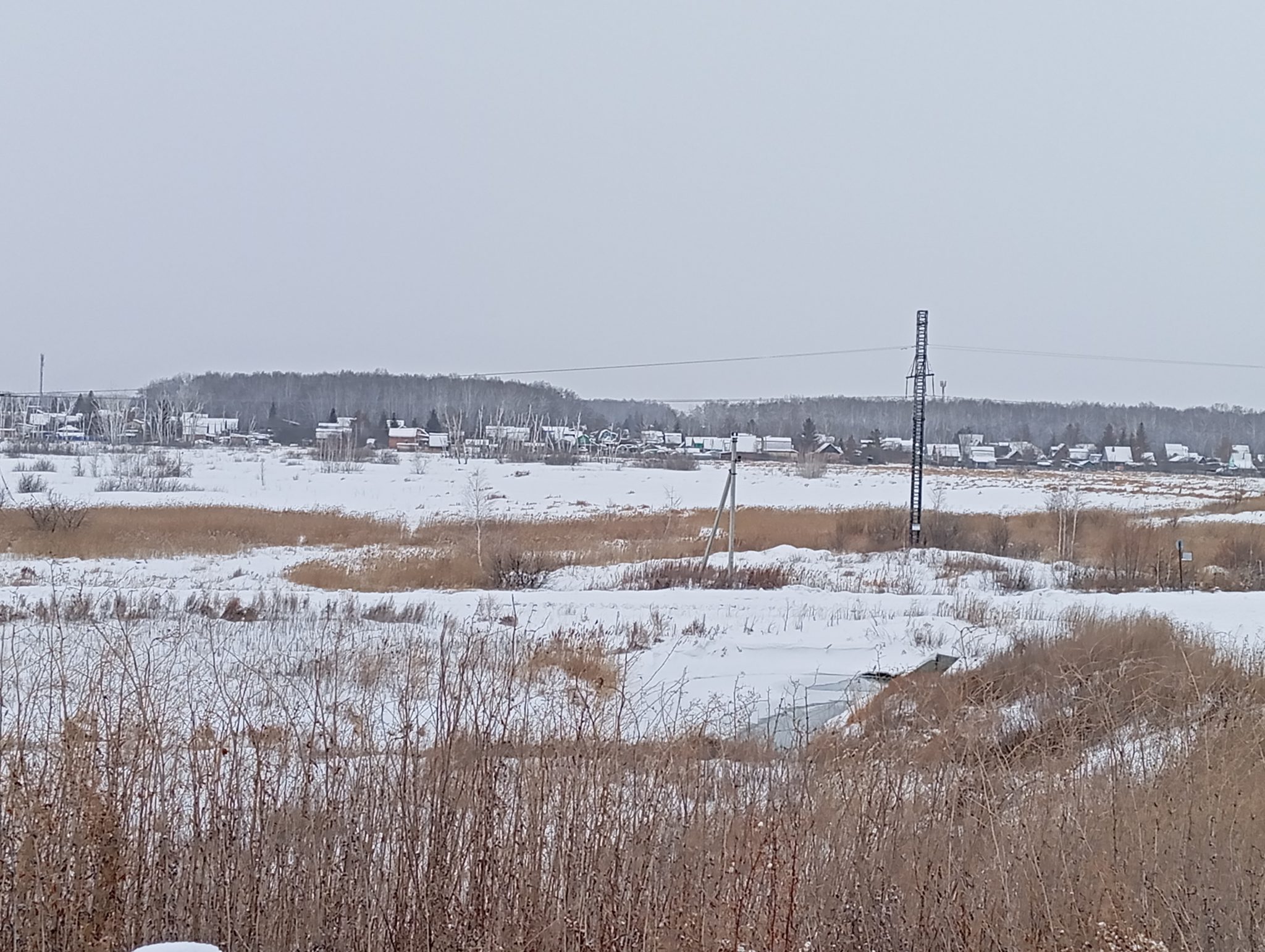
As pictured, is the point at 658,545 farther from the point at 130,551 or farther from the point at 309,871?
the point at 309,871

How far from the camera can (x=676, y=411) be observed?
15812 cm

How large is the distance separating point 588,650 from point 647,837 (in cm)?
653

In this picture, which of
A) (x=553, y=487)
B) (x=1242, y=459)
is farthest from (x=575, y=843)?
(x=1242, y=459)

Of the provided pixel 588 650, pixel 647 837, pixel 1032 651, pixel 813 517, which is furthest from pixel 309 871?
pixel 813 517

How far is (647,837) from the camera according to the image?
413 centimetres

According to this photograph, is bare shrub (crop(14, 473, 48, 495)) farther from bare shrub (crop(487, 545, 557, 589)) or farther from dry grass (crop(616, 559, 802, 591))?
dry grass (crop(616, 559, 802, 591))

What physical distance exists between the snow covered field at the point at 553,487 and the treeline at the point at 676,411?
51703 mm

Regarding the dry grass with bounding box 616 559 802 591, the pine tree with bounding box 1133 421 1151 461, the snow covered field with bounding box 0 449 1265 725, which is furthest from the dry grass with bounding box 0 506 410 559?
the pine tree with bounding box 1133 421 1151 461

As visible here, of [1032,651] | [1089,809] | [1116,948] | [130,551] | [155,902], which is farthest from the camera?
[130,551]

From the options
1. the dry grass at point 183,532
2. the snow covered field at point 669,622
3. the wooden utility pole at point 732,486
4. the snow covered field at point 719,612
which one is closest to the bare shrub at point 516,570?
the snow covered field at point 719,612

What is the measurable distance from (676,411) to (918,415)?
132m

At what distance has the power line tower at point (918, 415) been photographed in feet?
84.4

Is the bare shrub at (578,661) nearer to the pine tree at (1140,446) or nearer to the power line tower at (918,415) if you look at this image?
the power line tower at (918,415)

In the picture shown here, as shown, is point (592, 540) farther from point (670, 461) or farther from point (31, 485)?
point (670, 461)
